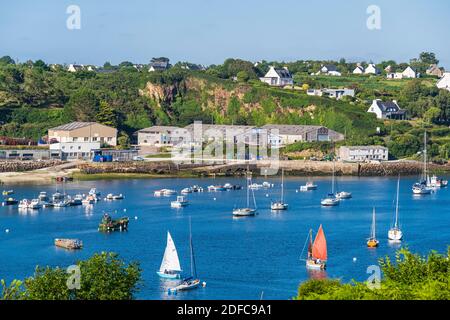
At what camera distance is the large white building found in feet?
196

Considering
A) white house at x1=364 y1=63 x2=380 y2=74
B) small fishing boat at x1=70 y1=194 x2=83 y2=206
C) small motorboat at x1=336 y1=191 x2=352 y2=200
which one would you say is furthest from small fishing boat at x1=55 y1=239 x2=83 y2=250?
white house at x1=364 y1=63 x2=380 y2=74

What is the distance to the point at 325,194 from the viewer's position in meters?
46.6

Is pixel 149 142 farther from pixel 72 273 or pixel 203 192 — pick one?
pixel 72 273

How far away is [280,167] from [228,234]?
24758 mm

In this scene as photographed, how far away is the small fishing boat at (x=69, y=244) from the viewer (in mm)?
29712

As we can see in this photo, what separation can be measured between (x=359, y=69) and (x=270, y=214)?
2305 inches

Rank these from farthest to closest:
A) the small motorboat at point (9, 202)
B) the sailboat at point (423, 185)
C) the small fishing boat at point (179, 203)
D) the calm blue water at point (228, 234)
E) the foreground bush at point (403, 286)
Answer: the sailboat at point (423, 185) → the small motorboat at point (9, 202) → the small fishing boat at point (179, 203) → the calm blue water at point (228, 234) → the foreground bush at point (403, 286)

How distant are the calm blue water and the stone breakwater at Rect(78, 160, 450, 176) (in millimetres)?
4987

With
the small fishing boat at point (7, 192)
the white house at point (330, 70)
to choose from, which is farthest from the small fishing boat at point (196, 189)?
the white house at point (330, 70)

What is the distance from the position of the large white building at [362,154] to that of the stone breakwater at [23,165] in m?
16.7

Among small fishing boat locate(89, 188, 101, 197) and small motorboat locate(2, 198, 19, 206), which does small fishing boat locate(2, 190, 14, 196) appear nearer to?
small motorboat locate(2, 198, 19, 206)

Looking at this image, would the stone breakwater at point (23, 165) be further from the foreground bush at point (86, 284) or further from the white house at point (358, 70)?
the white house at point (358, 70)

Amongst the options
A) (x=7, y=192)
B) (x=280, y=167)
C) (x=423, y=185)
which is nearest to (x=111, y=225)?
(x=7, y=192)

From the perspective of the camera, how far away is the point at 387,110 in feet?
230
